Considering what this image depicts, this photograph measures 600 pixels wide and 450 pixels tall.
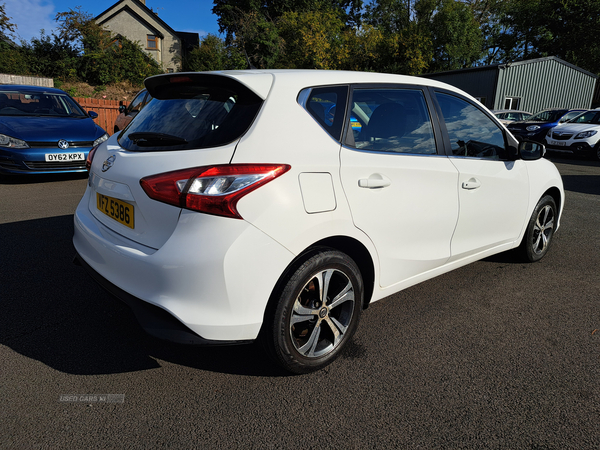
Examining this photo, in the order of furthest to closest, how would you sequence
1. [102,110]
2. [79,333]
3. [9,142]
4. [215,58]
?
1. [215,58]
2. [102,110]
3. [9,142]
4. [79,333]

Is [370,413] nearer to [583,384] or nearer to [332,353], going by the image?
[332,353]

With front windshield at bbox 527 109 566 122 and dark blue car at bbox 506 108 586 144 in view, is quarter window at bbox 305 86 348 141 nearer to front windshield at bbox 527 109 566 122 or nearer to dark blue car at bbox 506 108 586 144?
dark blue car at bbox 506 108 586 144

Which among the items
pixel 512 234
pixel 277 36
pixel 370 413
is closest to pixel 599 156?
pixel 512 234

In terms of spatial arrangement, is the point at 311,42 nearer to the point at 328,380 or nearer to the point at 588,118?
the point at 588,118

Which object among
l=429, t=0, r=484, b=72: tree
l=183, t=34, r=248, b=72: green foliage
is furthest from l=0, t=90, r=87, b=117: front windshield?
l=429, t=0, r=484, b=72: tree

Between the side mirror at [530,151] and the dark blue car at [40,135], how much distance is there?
6.91 metres

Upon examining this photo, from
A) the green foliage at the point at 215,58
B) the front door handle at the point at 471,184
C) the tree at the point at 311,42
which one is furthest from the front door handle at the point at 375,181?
the tree at the point at 311,42

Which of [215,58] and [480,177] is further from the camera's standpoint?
[215,58]

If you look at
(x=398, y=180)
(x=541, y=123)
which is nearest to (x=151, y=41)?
(x=541, y=123)

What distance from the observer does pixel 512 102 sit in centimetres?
2891

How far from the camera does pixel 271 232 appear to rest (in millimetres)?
2064

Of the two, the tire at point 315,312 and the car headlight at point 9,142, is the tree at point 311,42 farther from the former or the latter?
the tire at point 315,312

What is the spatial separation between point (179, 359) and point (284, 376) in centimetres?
64

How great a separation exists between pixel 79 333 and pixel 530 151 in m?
3.66
